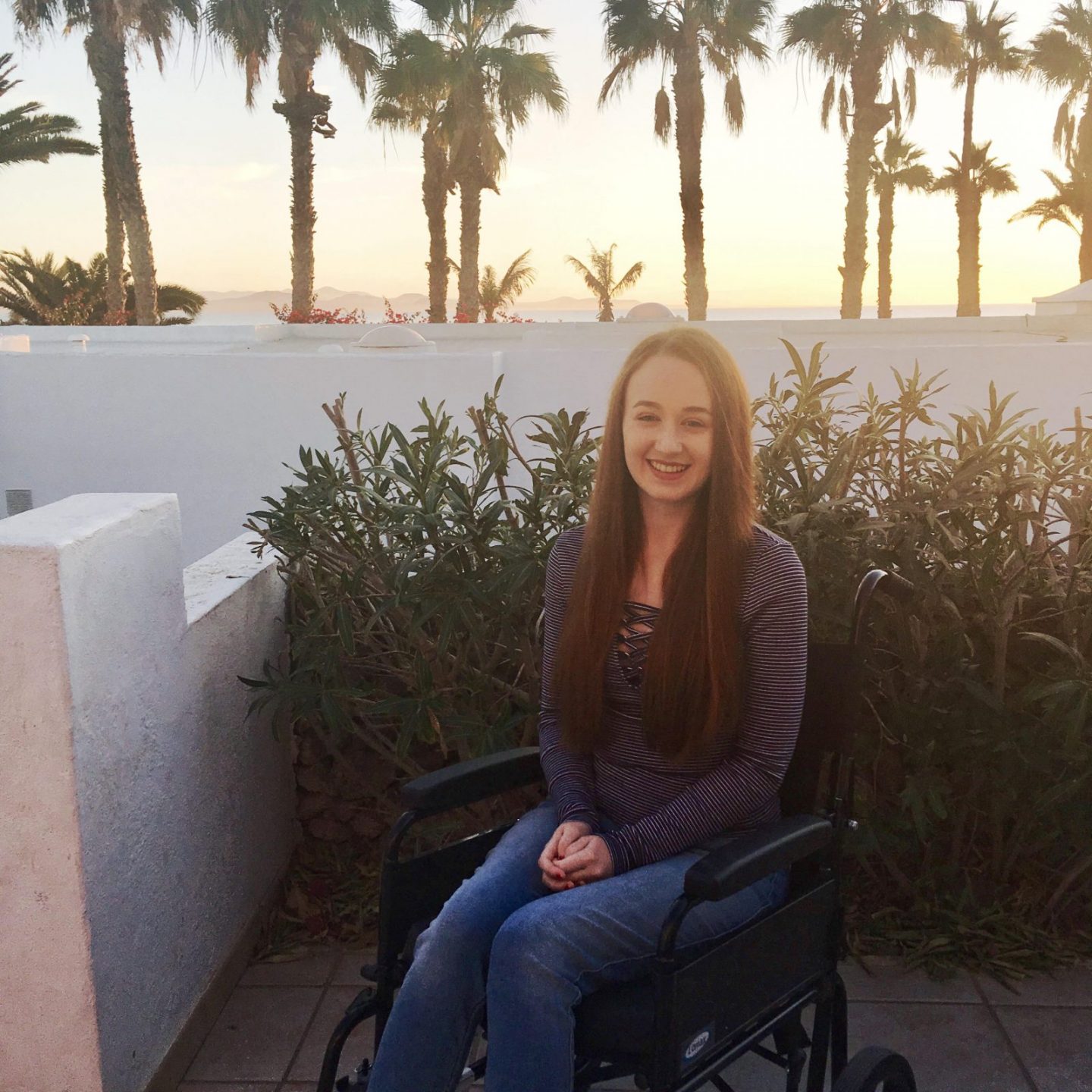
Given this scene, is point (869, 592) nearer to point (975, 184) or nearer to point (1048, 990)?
point (1048, 990)

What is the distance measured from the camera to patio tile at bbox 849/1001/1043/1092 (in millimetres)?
2195

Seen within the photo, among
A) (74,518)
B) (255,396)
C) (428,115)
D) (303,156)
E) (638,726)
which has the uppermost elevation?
(428,115)

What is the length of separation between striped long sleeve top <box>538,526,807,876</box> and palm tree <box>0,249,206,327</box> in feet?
78.8

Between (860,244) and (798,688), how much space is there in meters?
20.3

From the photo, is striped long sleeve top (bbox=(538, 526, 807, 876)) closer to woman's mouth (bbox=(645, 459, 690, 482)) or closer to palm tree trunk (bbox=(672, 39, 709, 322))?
woman's mouth (bbox=(645, 459, 690, 482))

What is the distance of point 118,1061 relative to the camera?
1955mm

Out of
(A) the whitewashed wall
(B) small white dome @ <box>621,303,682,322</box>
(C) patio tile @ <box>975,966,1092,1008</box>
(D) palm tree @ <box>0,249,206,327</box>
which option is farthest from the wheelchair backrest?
(D) palm tree @ <box>0,249,206,327</box>

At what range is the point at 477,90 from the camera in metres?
20.7

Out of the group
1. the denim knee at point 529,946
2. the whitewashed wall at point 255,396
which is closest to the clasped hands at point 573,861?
the denim knee at point 529,946

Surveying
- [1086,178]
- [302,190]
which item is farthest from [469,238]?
[1086,178]

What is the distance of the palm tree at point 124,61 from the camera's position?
17.0 m

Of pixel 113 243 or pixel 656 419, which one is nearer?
pixel 656 419

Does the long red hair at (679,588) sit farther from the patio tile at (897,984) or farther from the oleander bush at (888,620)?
Result: the patio tile at (897,984)

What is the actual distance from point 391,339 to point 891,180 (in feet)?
79.2
